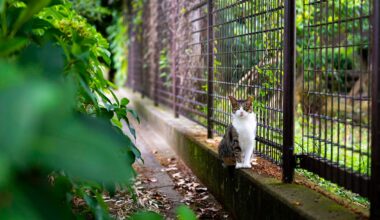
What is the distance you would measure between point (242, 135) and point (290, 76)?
0.76m

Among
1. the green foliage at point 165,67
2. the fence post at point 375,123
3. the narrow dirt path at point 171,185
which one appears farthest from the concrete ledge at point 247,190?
the green foliage at point 165,67

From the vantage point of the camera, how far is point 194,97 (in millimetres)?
6152

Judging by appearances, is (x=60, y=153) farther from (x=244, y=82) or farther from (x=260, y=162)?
(x=244, y=82)

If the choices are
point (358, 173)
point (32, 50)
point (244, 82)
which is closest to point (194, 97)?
point (244, 82)

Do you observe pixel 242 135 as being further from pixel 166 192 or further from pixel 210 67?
pixel 210 67

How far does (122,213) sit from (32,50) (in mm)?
2837

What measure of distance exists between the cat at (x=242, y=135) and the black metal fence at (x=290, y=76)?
0.12 m

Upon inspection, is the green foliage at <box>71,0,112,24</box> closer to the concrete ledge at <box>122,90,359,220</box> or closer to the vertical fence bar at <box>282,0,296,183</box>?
the concrete ledge at <box>122,90,359,220</box>

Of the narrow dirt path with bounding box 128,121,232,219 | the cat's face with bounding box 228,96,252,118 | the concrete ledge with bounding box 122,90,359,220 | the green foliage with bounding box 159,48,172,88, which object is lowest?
A: the narrow dirt path with bounding box 128,121,232,219

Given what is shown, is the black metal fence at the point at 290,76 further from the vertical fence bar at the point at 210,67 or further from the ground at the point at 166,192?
the ground at the point at 166,192

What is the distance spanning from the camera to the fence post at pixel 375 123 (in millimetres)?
2137

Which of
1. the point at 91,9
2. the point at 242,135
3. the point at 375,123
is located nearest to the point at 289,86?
the point at 242,135

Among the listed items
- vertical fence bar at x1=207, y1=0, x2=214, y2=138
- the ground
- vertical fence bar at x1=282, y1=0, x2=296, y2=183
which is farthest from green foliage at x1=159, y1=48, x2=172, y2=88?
vertical fence bar at x1=282, y1=0, x2=296, y2=183

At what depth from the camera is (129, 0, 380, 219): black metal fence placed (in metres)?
2.43
